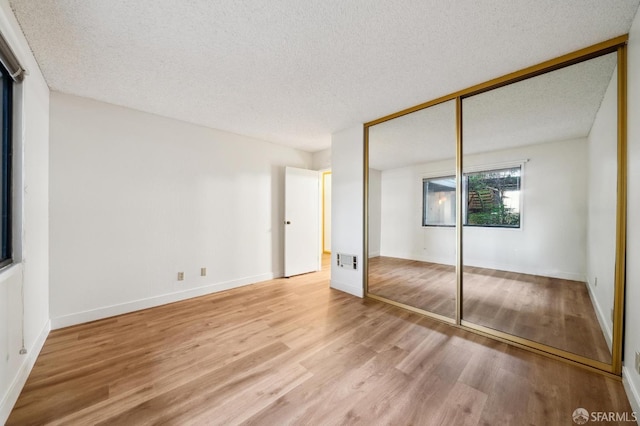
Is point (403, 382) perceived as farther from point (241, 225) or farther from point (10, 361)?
point (241, 225)

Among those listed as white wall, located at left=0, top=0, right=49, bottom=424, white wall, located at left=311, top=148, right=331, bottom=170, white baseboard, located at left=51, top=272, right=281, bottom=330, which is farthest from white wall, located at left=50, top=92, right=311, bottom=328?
white wall, located at left=311, top=148, right=331, bottom=170

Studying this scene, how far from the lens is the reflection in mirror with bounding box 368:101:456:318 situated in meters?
2.76

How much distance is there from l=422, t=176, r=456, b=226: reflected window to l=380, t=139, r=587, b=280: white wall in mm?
96

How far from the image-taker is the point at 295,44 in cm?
178

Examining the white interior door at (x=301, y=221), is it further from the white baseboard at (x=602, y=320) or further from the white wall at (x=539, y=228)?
the white baseboard at (x=602, y=320)

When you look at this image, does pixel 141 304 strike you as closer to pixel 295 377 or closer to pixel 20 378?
pixel 20 378

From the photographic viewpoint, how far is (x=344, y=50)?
72.7 inches

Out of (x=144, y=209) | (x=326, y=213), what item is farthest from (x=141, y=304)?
(x=326, y=213)

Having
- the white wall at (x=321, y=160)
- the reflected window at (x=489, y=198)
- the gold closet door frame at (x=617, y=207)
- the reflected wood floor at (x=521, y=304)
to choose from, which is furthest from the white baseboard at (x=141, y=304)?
the reflected window at (x=489, y=198)

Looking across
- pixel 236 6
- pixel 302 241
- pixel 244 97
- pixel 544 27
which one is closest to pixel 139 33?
pixel 236 6

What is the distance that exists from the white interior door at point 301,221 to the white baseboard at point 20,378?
9.43ft

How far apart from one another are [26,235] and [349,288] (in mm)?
3311

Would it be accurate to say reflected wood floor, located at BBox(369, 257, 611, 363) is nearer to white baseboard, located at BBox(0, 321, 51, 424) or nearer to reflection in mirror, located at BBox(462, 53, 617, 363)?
reflection in mirror, located at BBox(462, 53, 617, 363)

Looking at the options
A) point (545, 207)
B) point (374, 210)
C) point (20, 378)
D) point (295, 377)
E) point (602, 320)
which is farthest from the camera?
point (374, 210)
